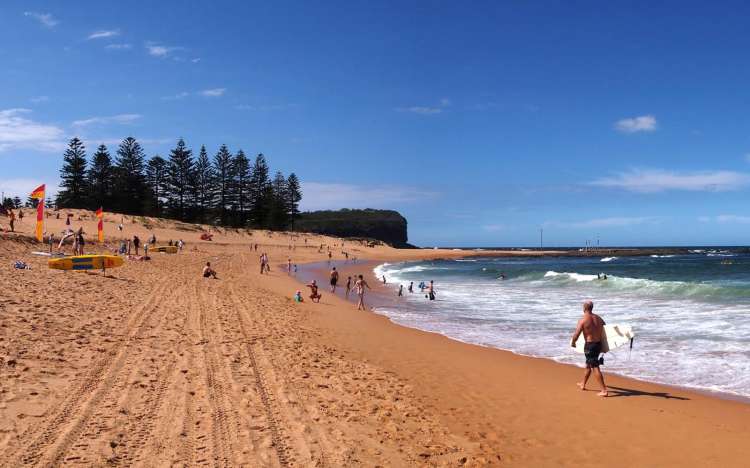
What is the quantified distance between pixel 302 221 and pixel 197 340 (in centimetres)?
9848

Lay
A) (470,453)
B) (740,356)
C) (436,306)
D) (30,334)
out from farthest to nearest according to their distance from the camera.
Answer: (436,306) → (740,356) → (30,334) → (470,453)

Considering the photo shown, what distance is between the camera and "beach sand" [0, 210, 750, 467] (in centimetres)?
464

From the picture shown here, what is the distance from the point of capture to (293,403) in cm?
604

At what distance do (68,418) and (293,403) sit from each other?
236cm

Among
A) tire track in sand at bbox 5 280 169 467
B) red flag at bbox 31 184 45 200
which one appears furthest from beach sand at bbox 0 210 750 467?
red flag at bbox 31 184 45 200

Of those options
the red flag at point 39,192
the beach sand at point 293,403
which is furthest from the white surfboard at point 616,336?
the red flag at point 39,192

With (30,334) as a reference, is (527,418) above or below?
below

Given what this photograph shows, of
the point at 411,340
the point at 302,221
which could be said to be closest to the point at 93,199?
the point at 302,221

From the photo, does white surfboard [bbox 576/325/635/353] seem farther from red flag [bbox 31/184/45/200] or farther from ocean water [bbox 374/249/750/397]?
red flag [bbox 31/184/45/200]

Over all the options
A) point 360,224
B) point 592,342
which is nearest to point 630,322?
point 592,342

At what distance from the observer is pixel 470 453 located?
521cm

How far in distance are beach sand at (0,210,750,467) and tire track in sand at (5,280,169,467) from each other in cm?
2

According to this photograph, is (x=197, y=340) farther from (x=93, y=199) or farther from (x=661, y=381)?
(x=93, y=199)

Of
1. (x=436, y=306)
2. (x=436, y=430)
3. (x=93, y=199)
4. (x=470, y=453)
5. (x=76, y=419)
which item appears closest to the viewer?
(x=76, y=419)
